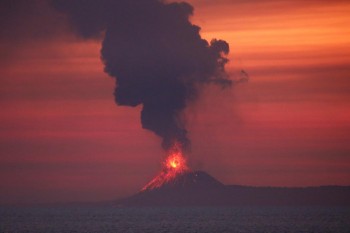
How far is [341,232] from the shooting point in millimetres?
135625

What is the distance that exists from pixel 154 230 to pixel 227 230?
38.0 feet

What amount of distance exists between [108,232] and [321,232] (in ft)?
106

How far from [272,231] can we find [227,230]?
7.50m

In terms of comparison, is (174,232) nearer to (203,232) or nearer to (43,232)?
(203,232)

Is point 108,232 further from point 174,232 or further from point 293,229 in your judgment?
point 293,229

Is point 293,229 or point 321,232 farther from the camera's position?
point 293,229

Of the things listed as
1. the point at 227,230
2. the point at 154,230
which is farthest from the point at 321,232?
the point at 154,230

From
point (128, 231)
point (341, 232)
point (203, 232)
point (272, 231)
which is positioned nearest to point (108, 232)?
point (128, 231)

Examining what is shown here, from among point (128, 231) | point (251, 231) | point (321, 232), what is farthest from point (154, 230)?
point (321, 232)

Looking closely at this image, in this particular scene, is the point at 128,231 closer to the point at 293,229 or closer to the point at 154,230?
the point at 154,230

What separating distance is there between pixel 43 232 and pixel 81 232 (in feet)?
22.1

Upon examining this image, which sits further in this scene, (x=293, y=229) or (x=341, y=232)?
(x=293, y=229)

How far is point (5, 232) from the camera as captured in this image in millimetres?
138875

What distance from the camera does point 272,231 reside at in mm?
138250
